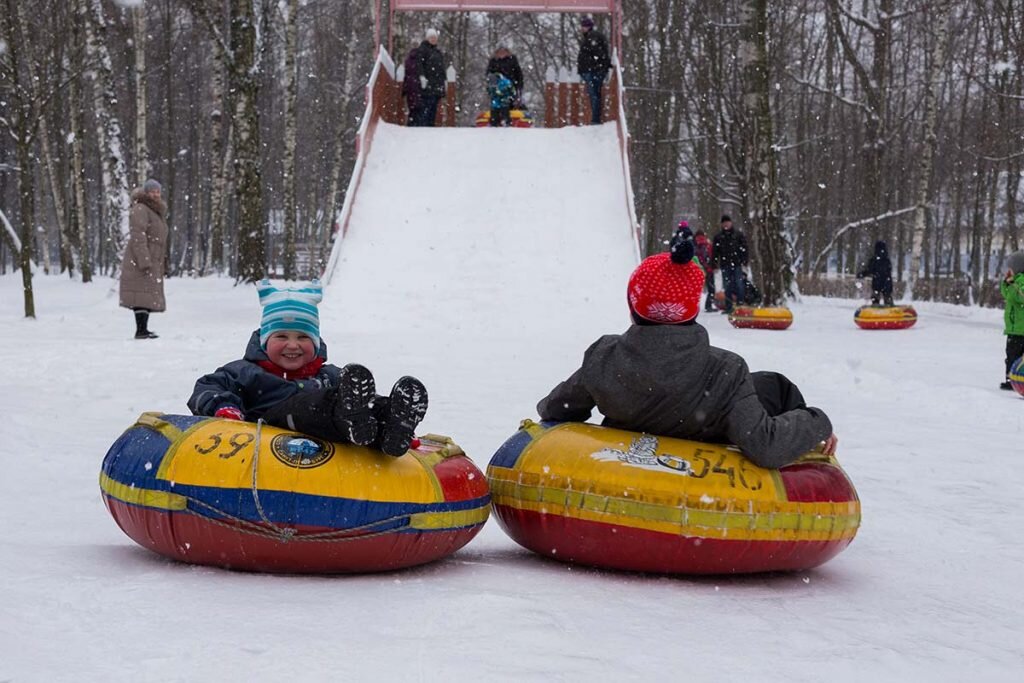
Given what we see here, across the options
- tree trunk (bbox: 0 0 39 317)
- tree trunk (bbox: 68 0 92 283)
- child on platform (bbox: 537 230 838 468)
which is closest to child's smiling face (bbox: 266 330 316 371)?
child on platform (bbox: 537 230 838 468)

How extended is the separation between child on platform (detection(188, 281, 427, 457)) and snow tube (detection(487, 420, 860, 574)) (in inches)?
21.9

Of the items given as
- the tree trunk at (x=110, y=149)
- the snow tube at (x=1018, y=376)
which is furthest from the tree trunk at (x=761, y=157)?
the tree trunk at (x=110, y=149)

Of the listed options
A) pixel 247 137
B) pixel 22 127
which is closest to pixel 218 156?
pixel 247 137

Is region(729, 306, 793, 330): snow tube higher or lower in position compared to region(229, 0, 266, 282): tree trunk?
lower

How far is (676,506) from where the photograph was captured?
3477 mm

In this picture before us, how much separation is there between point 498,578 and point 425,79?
15.5 meters

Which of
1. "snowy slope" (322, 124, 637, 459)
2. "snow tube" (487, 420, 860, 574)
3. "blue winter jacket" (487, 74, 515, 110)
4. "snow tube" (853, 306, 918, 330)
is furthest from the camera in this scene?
"blue winter jacket" (487, 74, 515, 110)

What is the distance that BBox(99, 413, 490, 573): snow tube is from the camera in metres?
3.34

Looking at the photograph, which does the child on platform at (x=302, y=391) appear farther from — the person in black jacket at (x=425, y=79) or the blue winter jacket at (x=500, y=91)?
the blue winter jacket at (x=500, y=91)

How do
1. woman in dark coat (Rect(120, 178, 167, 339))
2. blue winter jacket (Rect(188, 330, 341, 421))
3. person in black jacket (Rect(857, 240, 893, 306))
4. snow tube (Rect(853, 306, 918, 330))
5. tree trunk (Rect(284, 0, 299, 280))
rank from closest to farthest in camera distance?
blue winter jacket (Rect(188, 330, 341, 421))
woman in dark coat (Rect(120, 178, 167, 339))
snow tube (Rect(853, 306, 918, 330))
person in black jacket (Rect(857, 240, 893, 306))
tree trunk (Rect(284, 0, 299, 280))

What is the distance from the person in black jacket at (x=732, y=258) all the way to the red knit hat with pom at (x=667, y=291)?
47.7ft

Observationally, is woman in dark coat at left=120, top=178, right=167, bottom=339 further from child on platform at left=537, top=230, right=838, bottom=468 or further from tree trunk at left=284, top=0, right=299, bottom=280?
tree trunk at left=284, top=0, right=299, bottom=280

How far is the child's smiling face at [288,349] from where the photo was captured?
4.07 meters

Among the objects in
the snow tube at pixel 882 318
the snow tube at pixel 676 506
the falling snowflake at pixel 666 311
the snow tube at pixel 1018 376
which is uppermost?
the falling snowflake at pixel 666 311
